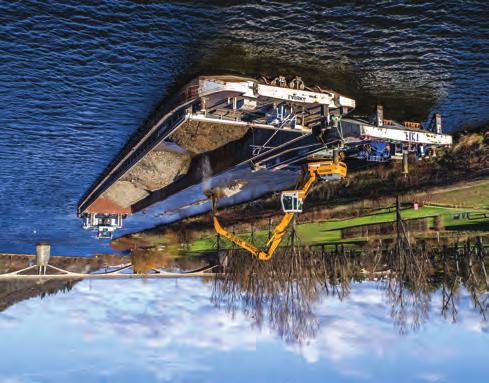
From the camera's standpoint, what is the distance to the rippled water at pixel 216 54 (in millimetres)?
13805

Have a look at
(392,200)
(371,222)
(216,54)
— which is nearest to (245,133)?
(216,54)

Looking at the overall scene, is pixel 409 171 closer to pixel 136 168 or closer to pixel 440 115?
pixel 440 115

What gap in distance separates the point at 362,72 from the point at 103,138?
36.6 feet

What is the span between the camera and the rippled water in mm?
13805

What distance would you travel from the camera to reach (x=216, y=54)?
15.6 m

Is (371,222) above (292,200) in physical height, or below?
below

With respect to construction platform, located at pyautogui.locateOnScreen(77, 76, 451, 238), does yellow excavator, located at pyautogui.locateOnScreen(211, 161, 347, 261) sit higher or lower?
lower

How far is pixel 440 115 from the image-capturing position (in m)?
21.0

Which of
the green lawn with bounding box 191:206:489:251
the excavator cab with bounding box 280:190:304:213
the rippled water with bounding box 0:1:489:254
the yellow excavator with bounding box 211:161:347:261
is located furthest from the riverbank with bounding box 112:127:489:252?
the excavator cab with bounding box 280:190:304:213

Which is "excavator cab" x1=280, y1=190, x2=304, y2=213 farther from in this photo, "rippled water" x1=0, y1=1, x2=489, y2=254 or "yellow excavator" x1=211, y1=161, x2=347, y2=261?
"rippled water" x1=0, y1=1, x2=489, y2=254

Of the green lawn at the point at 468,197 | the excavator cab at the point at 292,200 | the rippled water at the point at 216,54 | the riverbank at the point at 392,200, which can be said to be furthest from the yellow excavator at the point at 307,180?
the green lawn at the point at 468,197

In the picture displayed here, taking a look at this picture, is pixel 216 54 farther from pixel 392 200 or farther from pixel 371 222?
pixel 371 222

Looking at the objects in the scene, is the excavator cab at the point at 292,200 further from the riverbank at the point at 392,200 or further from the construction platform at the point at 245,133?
the riverbank at the point at 392,200

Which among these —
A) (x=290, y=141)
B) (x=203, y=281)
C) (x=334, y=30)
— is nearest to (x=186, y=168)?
(x=290, y=141)
